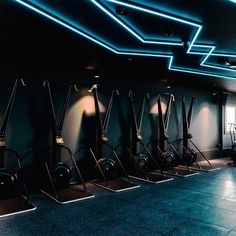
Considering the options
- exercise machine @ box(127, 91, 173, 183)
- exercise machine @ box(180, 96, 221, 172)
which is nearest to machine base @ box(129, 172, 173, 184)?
exercise machine @ box(127, 91, 173, 183)

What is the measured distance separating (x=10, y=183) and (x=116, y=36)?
313 centimetres

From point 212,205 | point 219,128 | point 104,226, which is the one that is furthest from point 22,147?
point 219,128

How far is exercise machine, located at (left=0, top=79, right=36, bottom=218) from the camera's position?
4.30 meters

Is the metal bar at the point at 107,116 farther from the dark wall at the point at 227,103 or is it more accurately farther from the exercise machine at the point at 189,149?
the dark wall at the point at 227,103

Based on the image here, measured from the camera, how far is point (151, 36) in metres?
4.73

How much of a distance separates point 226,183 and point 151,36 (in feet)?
12.7

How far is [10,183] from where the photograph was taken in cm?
451

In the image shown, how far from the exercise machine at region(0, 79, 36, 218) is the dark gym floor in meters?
0.22

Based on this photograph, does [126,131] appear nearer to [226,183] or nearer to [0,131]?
[226,183]

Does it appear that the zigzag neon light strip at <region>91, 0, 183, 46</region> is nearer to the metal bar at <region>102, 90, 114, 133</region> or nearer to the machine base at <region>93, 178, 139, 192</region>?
the metal bar at <region>102, 90, 114, 133</region>

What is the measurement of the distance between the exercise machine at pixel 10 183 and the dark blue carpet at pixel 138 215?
23cm

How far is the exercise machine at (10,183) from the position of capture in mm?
4297

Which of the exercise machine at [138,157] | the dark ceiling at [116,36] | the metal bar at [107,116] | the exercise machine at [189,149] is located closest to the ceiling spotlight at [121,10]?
the dark ceiling at [116,36]

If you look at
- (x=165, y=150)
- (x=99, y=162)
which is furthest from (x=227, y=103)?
(x=99, y=162)
